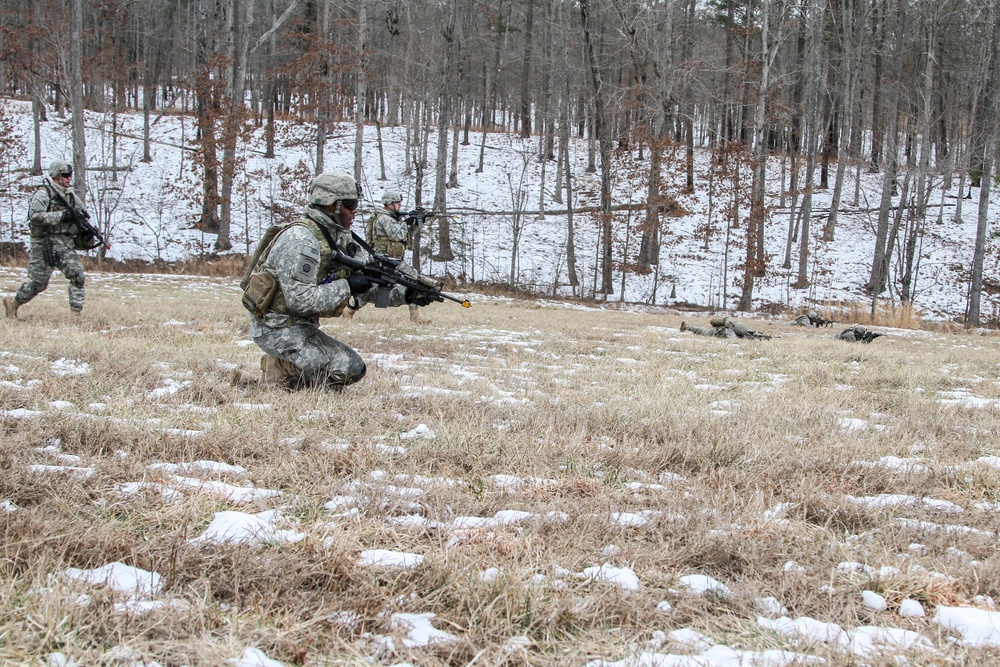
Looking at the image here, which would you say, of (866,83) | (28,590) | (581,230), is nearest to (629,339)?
(28,590)

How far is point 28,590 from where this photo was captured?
1.89 metres

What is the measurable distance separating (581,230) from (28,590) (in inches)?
1177

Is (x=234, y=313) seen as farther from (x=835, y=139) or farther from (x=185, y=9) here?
(x=185, y=9)

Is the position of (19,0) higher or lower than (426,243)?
higher

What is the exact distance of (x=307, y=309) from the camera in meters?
4.71

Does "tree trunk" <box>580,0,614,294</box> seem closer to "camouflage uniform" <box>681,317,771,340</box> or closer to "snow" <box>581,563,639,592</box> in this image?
"camouflage uniform" <box>681,317,771,340</box>

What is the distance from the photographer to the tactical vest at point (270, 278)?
190 inches

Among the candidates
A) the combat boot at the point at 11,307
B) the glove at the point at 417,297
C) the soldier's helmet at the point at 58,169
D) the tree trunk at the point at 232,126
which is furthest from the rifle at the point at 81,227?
the tree trunk at the point at 232,126

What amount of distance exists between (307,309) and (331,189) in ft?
2.87

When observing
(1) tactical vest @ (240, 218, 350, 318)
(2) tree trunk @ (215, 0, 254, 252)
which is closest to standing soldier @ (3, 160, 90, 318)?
(1) tactical vest @ (240, 218, 350, 318)

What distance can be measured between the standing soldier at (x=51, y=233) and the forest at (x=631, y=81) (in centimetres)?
1230

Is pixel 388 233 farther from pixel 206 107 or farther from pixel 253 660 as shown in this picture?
pixel 206 107

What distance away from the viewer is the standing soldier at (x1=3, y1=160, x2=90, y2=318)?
324 inches

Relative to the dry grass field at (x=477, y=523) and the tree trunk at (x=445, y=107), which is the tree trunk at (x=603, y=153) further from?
the dry grass field at (x=477, y=523)
